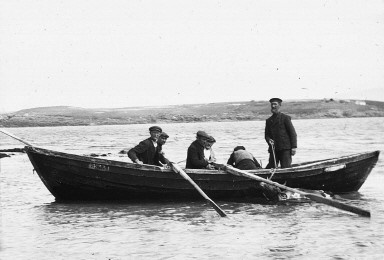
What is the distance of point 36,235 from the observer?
9.73 metres

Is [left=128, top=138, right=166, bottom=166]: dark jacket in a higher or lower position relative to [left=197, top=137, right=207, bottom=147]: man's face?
lower

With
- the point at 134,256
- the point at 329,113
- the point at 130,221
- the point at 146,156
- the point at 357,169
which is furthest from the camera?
the point at 329,113

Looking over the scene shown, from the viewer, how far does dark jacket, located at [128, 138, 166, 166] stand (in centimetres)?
1280

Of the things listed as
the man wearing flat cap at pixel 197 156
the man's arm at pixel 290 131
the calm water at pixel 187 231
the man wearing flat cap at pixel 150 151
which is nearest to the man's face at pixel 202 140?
the man wearing flat cap at pixel 197 156

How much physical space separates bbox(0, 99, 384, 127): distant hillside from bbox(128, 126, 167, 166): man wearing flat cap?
146 meters

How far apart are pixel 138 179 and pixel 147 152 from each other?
0.74 m

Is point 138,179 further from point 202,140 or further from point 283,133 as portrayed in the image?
point 283,133

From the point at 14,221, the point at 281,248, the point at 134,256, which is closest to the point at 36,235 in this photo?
the point at 14,221

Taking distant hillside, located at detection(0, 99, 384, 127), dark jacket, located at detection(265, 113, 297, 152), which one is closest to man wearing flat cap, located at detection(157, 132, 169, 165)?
dark jacket, located at detection(265, 113, 297, 152)

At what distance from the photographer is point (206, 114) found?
181m

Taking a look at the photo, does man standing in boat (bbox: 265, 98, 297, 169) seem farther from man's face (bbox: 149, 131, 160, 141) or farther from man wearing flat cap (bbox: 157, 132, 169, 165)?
man's face (bbox: 149, 131, 160, 141)

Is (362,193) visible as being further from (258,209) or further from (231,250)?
(231,250)

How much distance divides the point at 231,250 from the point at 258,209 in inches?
143

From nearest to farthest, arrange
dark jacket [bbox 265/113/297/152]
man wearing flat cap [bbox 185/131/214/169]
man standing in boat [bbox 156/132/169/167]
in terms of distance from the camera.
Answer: man standing in boat [bbox 156/132/169/167] → man wearing flat cap [bbox 185/131/214/169] → dark jacket [bbox 265/113/297/152]
